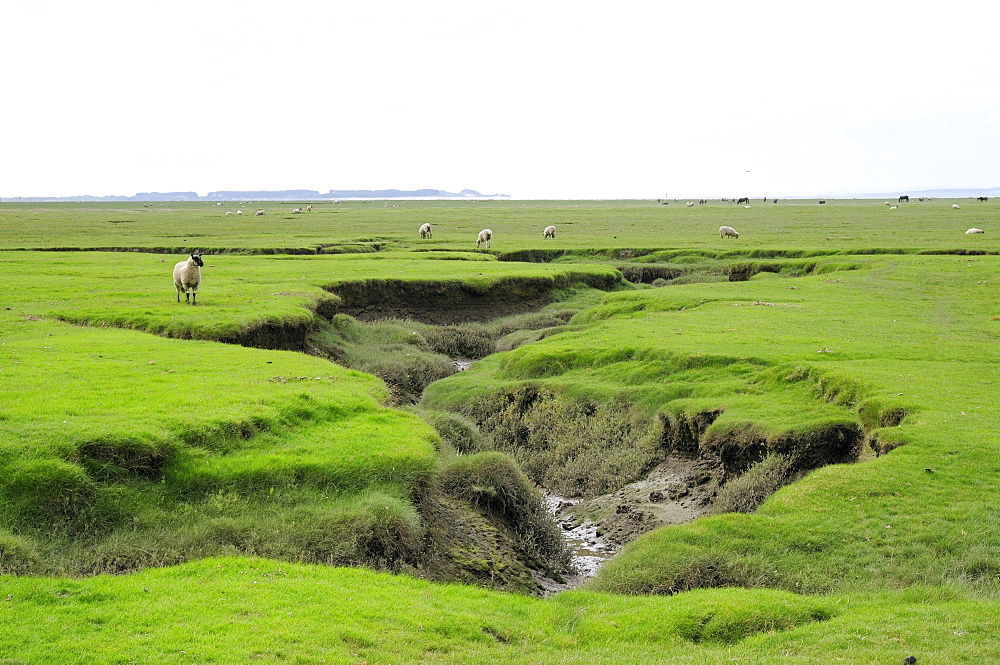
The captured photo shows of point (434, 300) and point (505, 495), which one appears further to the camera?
point (434, 300)

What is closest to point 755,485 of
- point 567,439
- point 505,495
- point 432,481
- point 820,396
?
point 820,396

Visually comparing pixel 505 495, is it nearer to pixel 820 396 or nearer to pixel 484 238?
pixel 820 396

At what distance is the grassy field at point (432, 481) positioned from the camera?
10.6m

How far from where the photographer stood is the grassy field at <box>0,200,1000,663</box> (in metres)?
10.6

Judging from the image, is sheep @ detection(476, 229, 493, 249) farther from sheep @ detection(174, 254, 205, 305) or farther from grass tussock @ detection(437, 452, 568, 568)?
grass tussock @ detection(437, 452, 568, 568)

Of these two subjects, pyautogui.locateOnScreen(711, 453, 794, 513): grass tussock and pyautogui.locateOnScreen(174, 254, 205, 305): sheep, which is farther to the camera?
pyautogui.locateOnScreen(174, 254, 205, 305): sheep

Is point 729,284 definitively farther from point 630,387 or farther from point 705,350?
point 630,387

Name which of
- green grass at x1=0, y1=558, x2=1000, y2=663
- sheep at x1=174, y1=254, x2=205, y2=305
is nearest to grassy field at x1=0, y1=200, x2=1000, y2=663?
green grass at x1=0, y1=558, x2=1000, y2=663

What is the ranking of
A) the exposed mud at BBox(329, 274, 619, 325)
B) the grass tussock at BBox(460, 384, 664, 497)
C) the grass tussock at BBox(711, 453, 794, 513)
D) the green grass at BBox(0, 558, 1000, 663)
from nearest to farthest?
1. the green grass at BBox(0, 558, 1000, 663)
2. the grass tussock at BBox(711, 453, 794, 513)
3. the grass tussock at BBox(460, 384, 664, 497)
4. the exposed mud at BBox(329, 274, 619, 325)

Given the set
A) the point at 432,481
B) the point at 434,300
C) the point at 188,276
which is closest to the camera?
the point at 432,481

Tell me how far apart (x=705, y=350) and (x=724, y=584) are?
14.2 meters

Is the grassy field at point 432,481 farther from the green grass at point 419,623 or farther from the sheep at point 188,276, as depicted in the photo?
the sheep at point 188,276

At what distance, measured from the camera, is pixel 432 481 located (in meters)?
17.2

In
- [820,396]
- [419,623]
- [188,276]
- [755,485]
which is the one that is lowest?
[755,485]
